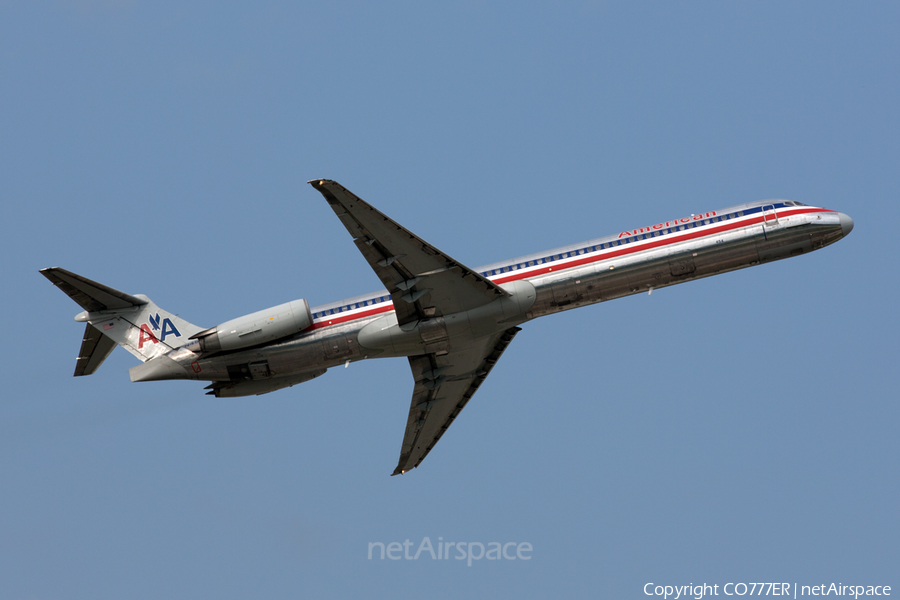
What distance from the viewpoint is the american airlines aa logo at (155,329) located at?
4459 cm

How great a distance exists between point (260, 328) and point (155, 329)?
6.32m

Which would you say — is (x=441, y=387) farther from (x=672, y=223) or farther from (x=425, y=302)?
(x=672, y=223)

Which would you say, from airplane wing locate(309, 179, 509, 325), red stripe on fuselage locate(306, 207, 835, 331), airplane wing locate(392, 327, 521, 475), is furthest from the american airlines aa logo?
airplane wing locate(392, 327, 521, 475)

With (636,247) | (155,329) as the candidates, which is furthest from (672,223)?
(155,329)

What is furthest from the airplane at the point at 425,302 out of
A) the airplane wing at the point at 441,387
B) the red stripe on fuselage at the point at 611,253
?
the airplane wing at the point at 441,387

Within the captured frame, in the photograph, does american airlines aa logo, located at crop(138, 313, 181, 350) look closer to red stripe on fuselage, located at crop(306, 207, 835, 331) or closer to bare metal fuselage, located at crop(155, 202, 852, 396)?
bare metal fuselage, located at crop(155, 202, 852, 396)

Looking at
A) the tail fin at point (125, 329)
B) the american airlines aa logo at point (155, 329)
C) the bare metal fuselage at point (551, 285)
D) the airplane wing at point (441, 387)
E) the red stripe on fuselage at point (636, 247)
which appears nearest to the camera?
the bare metal fuselage at point (551, 285)

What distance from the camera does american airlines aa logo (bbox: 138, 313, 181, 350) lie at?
44594 millimetres

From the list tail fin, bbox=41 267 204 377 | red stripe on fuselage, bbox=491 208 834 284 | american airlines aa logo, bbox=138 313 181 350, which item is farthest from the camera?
american airlines aa logo, bbox=138 313 181 350

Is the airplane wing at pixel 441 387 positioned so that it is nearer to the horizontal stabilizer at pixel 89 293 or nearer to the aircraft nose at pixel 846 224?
the horizontal stabilizer at pixel 89 293

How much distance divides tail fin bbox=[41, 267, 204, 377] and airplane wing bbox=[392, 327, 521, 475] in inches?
471

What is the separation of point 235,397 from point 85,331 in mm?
8013

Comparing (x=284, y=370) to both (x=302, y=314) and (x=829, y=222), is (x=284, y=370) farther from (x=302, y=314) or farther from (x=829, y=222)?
(x=829, y=222)

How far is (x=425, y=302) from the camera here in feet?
137
